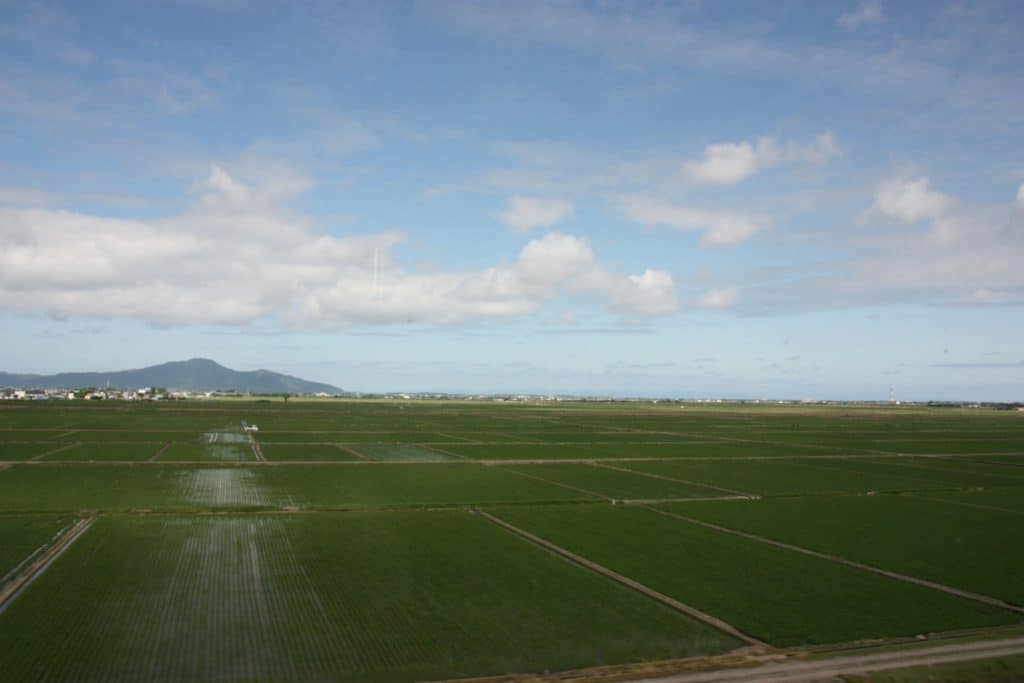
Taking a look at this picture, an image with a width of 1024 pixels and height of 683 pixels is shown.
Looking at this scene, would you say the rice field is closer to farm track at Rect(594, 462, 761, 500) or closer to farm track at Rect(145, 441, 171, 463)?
farm track at Rect(594, 462, 761, 500)

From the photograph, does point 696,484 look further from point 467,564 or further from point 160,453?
point 160,453

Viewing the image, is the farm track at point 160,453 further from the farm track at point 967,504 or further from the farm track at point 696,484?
the farm track at point 967,504

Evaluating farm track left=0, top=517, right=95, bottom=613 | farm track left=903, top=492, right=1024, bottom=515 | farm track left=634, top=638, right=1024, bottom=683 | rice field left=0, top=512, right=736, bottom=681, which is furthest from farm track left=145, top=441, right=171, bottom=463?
farm track left=903, top=492, right=1024, bottom=515

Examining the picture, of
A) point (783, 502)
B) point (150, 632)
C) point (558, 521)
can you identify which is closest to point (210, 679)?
point (150, 632)

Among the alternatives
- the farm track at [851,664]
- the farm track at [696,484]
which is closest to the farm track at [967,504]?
the farm track at [696,484]

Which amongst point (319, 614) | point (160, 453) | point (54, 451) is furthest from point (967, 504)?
point (54, 451)

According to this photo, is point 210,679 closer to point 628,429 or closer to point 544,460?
point 544,460
